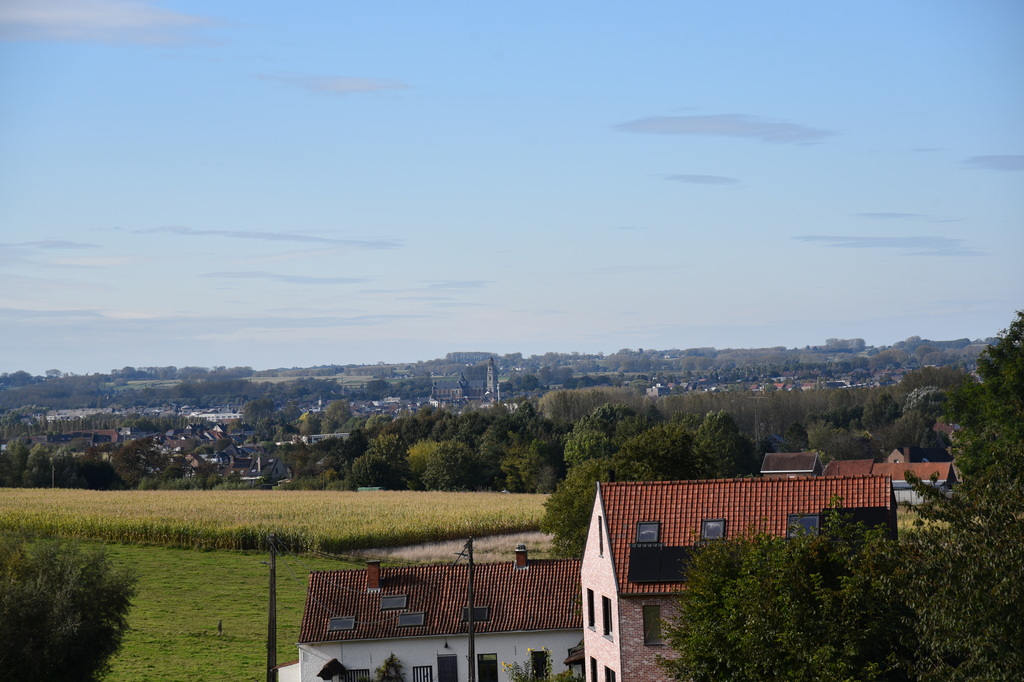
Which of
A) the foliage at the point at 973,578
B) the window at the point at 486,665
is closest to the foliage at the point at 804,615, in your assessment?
the foliage at the point at 973,578

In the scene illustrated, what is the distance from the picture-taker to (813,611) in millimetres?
23812

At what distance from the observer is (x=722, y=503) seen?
3262 cm

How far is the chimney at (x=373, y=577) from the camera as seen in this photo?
37.5 m

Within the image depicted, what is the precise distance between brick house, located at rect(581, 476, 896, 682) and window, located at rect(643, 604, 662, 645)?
0.03 metres

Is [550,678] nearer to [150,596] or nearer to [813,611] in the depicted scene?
[813,611]

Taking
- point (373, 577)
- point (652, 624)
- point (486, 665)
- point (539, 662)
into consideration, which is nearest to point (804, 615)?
point (652, 624)

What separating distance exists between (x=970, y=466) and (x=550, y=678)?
93.7ft

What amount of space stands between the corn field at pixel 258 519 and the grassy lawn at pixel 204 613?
1641 millimetres

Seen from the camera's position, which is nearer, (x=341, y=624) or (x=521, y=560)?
(x=341, y=624)

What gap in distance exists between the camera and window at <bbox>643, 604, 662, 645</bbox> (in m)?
30.9

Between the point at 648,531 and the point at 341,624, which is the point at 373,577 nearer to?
the point at 341,624

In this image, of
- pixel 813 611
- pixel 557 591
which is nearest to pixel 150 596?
pixel 557 591

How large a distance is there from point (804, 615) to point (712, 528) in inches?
332

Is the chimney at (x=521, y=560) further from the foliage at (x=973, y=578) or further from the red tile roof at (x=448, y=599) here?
the foliage at (x=973, y=578)
